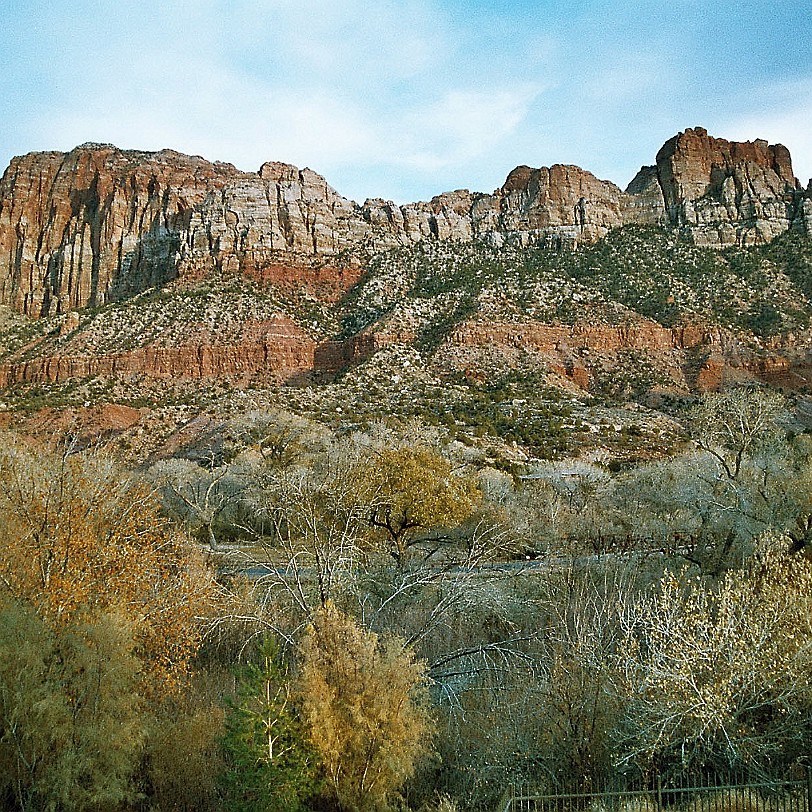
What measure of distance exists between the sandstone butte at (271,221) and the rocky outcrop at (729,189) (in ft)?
0.67

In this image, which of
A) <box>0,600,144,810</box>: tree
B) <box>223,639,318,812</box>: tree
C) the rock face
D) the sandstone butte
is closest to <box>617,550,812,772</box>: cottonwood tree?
<box>223,639,318,812</box>: tree

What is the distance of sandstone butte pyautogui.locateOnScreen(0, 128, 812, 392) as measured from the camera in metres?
70.4

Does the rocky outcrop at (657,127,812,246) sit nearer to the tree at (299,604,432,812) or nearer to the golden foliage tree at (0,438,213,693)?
the golden foliage tree at (0,438,213,693)

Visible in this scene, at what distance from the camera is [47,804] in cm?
992

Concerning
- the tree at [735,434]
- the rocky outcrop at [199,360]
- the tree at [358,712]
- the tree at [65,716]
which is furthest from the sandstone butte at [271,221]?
the tree at [358,712]

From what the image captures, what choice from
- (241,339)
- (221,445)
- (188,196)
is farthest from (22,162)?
(221,445)

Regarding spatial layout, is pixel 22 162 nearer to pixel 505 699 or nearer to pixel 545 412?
pixel 545 412

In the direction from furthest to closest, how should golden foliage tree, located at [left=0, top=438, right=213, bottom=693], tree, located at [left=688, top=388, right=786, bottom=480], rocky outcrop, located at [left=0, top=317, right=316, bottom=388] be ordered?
rocky outcrop, located at [left=0, top=317, right=316, bottom=388]
tree, located at [left=688, top=388, right=786, bottom=480]
golden foliage tree, located at [left=0, top=438, right=213, bottom=693]

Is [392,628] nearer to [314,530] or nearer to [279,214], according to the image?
[314,530]

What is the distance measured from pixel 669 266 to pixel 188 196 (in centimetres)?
5993

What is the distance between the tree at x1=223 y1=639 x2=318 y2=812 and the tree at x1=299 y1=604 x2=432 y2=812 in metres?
0.28

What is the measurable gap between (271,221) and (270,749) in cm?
8138

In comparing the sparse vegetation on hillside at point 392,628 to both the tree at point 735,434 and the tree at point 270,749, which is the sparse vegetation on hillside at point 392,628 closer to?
the tree at point 270,749

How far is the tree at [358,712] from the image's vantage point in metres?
9.65
